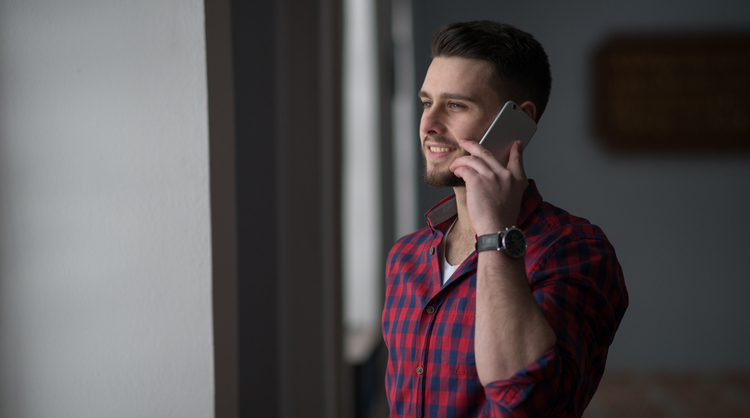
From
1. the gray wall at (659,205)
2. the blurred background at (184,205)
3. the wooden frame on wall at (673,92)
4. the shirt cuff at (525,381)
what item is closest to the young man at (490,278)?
the shirt cuff at (525,381)

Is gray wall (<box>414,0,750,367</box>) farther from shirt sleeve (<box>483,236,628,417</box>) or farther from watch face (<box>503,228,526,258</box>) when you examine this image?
watch face (<box>503,228,526,258</box>)

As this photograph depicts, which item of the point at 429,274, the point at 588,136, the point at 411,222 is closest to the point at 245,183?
the point at 429,274

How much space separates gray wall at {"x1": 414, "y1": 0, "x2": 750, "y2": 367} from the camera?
3996 mm

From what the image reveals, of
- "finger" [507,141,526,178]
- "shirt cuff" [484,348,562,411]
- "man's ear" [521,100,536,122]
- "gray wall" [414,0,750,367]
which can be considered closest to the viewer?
"shirt cuff" [484,348,562,411]

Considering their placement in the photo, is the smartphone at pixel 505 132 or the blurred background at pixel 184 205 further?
the blurred background at pixel 184 205

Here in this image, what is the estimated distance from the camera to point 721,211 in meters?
4.00

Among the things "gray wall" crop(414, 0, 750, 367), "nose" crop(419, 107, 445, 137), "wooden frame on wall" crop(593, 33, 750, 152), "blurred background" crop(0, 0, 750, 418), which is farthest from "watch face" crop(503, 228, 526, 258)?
"wooden frame on wall" crop(593, 33, 750, 152)

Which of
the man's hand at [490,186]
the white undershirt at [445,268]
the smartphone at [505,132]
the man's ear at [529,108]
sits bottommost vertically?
the white undershirt at [445,268]

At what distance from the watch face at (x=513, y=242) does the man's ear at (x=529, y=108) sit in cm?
32

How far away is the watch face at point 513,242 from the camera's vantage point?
0.77m

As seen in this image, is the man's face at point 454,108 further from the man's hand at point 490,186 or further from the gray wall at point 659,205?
the gray wall at point 659,205

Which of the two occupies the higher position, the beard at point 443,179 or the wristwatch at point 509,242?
the beard at point 443,179

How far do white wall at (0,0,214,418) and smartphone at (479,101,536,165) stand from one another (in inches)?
21.8

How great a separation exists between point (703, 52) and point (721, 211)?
1200 mm
